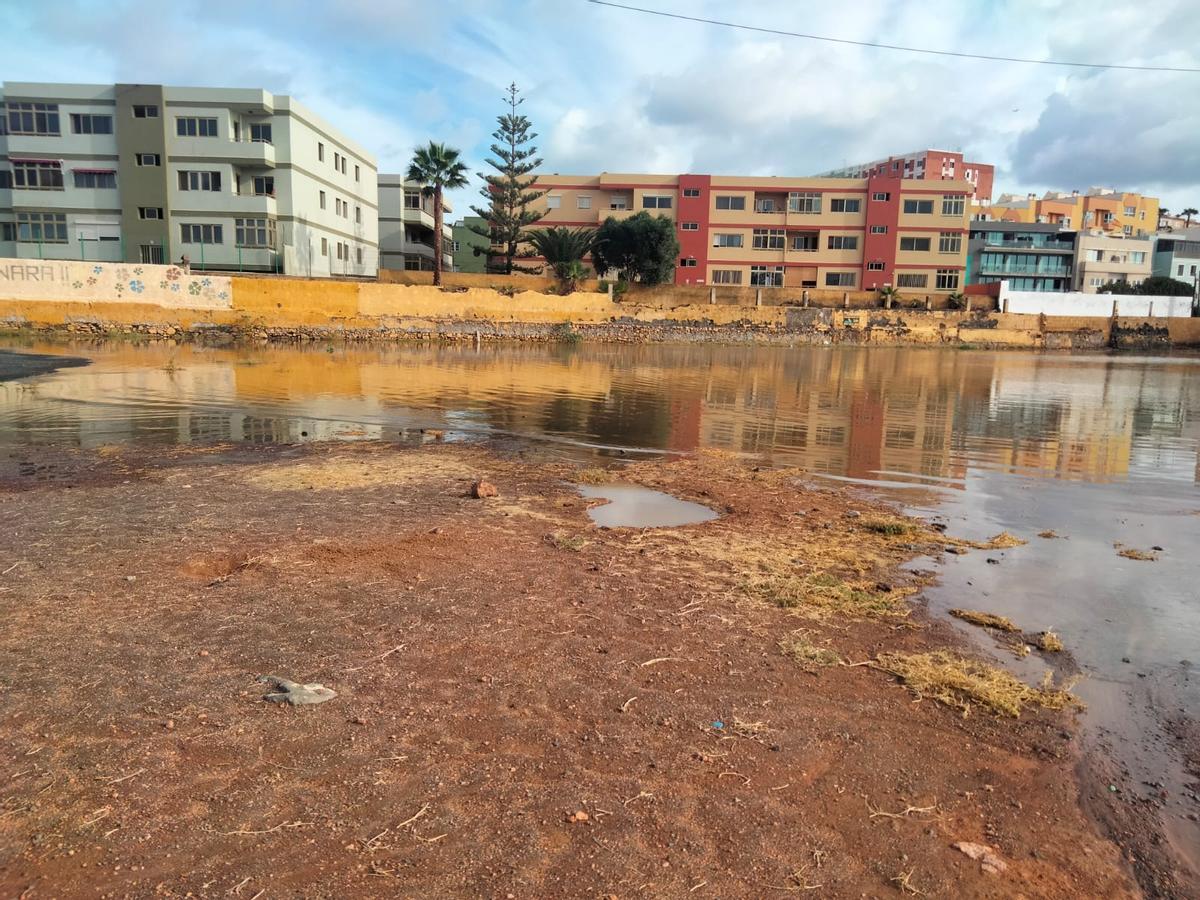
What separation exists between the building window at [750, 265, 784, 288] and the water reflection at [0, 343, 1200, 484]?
35180 millimetres

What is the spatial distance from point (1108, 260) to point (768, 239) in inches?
1790

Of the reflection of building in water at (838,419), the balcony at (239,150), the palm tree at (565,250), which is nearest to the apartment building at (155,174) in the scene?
the balcony at (239,150)

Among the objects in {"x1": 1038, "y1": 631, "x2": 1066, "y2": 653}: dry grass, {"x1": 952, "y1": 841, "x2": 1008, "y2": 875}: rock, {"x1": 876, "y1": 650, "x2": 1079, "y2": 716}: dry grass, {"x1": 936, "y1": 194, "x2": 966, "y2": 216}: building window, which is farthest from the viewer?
{"x1": 936, "y1": 194, "x2": 966, "y2": 216}: building window

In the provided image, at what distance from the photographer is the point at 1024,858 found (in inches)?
119

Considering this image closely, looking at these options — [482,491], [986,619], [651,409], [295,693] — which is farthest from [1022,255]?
[295,693]

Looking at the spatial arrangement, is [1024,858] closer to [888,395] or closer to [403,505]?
[403,505]

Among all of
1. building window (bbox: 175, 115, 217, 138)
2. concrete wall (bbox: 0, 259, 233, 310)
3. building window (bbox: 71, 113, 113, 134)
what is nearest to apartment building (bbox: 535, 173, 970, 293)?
building window (bbox: 175, 115, 217, 138)

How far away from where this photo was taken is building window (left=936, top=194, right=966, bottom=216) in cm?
6359

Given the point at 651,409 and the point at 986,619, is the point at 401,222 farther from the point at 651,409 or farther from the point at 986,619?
the point at 986,619

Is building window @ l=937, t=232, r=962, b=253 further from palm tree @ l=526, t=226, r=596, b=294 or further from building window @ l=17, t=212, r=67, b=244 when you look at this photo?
building window @ l=17, t=212, r=67, b=244

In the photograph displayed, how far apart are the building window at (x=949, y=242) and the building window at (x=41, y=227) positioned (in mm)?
62944

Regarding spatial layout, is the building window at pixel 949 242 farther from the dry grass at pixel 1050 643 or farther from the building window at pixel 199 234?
the dry grass at pixel 1050 643

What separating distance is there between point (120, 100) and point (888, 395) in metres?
47.0

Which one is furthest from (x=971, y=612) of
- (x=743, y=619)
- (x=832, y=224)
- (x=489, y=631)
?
(x=832, y=224)
